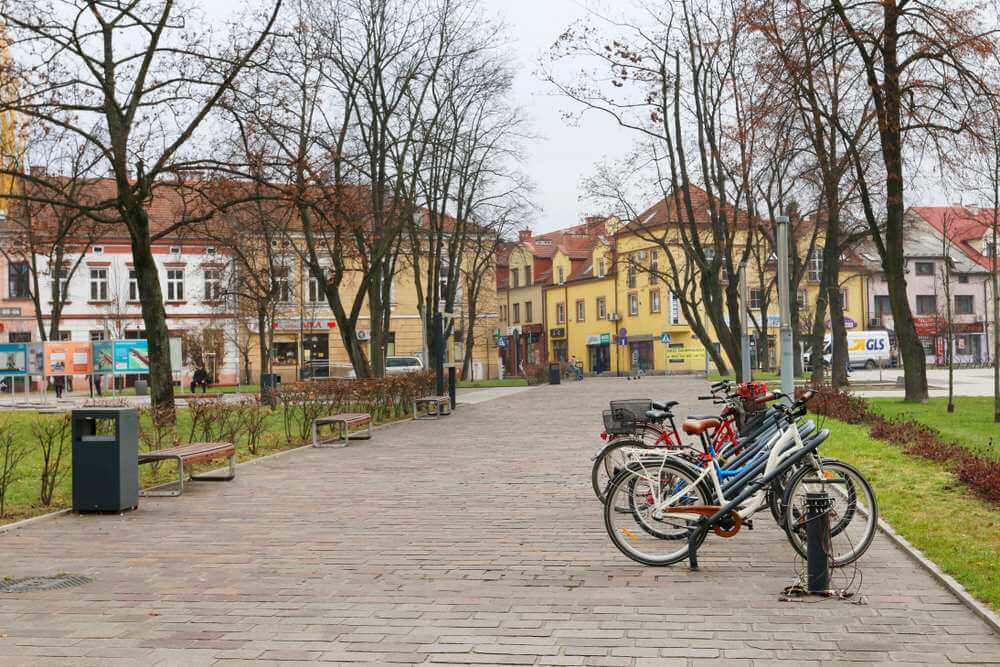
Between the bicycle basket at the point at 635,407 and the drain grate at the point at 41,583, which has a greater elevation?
the bicycle basket at the point at 635,407

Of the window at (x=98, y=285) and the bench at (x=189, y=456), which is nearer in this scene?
the bench at (x=189, y=456)

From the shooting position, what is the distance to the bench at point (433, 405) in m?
25.1

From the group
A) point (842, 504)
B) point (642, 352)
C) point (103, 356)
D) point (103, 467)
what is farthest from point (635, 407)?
point (642, 352)

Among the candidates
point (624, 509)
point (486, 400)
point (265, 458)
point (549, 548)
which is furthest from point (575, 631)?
point (486, 400)

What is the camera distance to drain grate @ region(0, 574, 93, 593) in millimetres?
6914

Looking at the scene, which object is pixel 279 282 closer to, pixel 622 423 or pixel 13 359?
pixel 13 359

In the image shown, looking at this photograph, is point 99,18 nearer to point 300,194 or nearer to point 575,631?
point 300,194

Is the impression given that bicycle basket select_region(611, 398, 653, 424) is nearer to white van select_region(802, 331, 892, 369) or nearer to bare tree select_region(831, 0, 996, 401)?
bare tree select_region(831, 0, 996, 401)

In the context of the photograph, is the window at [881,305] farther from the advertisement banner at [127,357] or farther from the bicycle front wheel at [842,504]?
the bicycle front wheel at [842,504]

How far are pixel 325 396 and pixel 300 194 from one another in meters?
4.11

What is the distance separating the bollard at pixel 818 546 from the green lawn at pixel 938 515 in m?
0.83

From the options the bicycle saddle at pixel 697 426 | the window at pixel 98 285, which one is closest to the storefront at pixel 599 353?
the window at pixel 98 285

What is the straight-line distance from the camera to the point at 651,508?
748cm

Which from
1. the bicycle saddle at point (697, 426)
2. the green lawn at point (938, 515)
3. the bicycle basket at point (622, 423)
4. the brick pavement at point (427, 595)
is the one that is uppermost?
the bicycle saddle at point (697, 426)
